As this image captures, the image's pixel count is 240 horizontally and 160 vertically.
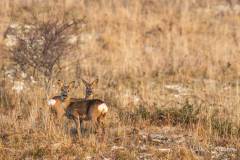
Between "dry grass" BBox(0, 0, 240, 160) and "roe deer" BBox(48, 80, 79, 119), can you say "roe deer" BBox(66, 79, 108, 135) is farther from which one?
"dry grass" BBox(0, 0, 240, 160)

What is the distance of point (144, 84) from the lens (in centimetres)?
1556

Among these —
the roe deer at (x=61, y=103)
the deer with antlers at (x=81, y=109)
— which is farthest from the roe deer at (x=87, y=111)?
the roe deer at (x=61, y=103)

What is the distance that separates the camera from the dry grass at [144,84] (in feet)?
31.0

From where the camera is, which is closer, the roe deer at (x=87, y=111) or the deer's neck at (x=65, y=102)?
the roe deer at (x=87, y=111)

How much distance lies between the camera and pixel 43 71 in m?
15.3

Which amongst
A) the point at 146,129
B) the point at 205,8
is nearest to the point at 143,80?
the point at 146,129

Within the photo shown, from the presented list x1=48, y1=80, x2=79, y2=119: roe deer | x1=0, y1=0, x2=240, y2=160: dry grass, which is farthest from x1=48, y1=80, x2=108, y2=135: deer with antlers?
x1=0, y1=0, x2=240, y2=160: dry grass

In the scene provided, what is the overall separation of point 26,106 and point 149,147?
141 inches

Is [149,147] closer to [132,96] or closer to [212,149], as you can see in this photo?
[212,149]

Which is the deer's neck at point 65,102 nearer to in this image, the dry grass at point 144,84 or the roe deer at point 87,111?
the roe deer at point 87,111

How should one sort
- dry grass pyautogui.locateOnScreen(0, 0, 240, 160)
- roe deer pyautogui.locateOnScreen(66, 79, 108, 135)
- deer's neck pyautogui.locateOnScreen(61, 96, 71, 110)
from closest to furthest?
dry grass pyautogui.locateOnScreen(0, 0, 240, 160)
roe deer pyautogui.locateOnScreen(66, 79, 108, 135)
deer's neck pyautogui.locateOnScreen(61, 96, 71, 110)

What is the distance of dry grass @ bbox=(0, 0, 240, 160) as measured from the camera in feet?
31.0

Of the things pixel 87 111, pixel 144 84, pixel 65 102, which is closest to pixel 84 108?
pixel 87 111

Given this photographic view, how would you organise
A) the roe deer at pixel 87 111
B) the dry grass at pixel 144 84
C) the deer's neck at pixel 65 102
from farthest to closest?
the deer's neck at pixel 65 102 < the roe deer at pixel 87 111 < the dry grass at pixel 144 84
